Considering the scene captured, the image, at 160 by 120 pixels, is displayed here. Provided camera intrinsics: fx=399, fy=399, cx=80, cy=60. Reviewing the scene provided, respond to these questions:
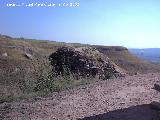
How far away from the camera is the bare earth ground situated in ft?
26.6

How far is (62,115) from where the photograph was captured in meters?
8.23

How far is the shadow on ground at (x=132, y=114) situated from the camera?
789 cm

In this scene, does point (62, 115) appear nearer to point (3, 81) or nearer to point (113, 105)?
point (113, 105)

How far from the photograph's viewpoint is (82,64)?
15594 millimetres

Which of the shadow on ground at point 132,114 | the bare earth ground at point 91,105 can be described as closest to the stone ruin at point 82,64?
the bare earth ground at point 91,105

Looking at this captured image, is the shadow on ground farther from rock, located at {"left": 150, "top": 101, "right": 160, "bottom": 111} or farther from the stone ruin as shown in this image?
the stone ruin

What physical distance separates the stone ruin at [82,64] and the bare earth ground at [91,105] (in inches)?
148

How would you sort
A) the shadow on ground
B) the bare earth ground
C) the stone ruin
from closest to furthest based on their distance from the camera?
the shadow on ground, the bare earth ground, the stone ruin

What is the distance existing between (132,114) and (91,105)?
122 cm

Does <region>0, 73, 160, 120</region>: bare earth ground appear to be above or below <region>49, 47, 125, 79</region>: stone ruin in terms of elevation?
below

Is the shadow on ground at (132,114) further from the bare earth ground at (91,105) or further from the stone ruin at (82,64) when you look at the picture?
the stone ruin at (82,64)

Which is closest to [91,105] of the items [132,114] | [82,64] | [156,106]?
[132,114]

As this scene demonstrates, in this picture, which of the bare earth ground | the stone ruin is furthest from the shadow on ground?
the stone ruin

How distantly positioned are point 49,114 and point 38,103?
1.05 meters
